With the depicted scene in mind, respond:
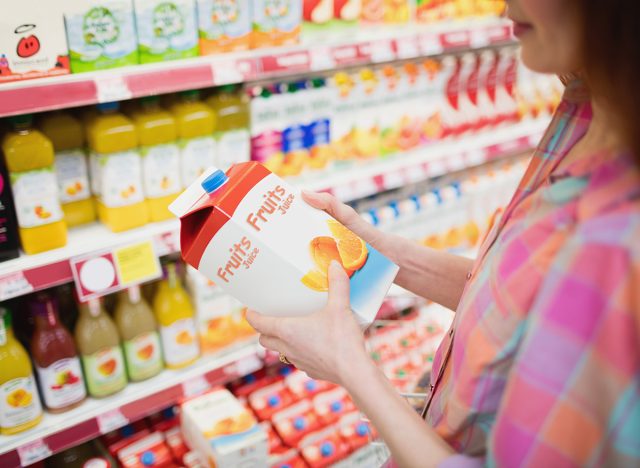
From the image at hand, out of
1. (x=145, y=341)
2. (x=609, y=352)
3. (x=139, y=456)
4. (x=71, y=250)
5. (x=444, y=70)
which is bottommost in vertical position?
(x=139, y=456)

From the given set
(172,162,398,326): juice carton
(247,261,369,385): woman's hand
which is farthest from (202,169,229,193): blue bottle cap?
(247,261,369,385): woman's hand

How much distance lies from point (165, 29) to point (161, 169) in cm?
37

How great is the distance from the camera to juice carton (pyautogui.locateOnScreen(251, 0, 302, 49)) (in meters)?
1.68

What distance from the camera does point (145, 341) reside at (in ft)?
5.62

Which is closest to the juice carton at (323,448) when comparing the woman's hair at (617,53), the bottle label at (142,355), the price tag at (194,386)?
the price tag at (194,386)

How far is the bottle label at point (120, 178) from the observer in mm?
1534

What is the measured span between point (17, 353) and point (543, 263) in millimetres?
1347

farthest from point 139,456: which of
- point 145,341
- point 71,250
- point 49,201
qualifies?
point 49,201

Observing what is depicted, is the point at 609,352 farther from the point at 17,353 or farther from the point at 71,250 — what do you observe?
the point at 17,353

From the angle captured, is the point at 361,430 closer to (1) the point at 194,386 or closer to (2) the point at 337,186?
(1) the point at 194,386

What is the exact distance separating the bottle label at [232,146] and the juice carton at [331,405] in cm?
90

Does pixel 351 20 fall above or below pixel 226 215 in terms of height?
above

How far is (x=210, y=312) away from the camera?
1.81 metres

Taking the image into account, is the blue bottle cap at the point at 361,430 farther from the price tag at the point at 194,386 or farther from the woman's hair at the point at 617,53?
the woman's hair at the point at 617,53
